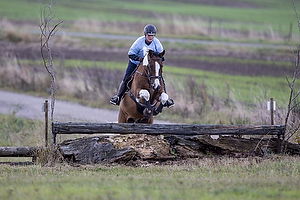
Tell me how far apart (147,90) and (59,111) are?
840 centimetres

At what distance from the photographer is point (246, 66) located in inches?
1130

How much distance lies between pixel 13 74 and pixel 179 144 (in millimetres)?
16370

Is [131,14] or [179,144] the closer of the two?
[179,144]

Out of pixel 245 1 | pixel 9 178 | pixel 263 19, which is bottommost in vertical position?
pixel 9 178

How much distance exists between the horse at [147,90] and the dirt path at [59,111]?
181 inches

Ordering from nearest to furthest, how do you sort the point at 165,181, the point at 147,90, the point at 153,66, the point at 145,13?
the point at 165,181 < the point at 153,66 < the point at 147,90 < the point at 145,13

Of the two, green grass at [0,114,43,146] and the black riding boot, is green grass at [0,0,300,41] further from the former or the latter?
the black riding boot

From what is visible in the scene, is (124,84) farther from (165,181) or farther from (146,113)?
(165,181)

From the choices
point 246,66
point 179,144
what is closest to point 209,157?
point 179,144

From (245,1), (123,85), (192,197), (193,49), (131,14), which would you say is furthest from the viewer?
(245,1)

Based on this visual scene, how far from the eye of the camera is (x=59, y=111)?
18641mm

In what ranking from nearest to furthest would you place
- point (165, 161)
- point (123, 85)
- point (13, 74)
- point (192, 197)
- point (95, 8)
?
1. point (192, 197)
2. point (165, 161)
3. point (123, 85)
4. point (13, 74)
5. point (95, 8)

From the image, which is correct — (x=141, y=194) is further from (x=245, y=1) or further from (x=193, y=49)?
(x=245, y=1)

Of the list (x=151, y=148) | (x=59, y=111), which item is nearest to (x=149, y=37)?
(x=151, y=148)
